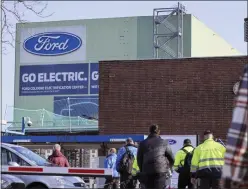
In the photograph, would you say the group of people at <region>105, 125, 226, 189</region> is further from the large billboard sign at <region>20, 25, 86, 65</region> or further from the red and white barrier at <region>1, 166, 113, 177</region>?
the large billboard sign at <region>20, 25, 86, 65</region>

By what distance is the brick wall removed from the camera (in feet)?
86.7

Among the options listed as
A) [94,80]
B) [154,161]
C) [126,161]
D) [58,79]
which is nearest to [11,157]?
[126,161]

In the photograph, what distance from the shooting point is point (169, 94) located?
2712 cm

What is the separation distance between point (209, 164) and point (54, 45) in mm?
31323

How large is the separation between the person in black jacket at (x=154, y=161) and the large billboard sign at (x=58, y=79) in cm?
2956

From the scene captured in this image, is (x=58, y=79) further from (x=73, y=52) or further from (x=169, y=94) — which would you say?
(x=169, y=94)

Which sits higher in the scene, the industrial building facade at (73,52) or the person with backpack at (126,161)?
the industrial building facade at (73,52)

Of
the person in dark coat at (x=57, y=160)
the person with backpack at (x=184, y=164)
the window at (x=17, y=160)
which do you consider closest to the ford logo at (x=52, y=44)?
the person in dark coat at (x=57, y=160)

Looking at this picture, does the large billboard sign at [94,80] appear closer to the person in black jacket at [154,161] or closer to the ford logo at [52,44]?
the ford logo at [52,44]

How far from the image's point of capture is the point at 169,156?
1066 centimetres

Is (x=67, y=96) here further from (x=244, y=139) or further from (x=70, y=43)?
(x=244, y=139)

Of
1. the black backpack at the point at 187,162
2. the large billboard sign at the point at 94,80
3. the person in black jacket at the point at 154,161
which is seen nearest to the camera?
the person in black jacket at the point at 154,161

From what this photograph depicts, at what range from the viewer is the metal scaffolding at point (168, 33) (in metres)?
40.3

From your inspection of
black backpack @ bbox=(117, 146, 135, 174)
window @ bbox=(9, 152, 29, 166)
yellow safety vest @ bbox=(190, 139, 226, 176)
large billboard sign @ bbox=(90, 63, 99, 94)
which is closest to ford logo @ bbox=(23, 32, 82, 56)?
large billboard sign @ bbox=(90, 63, 99, 94)
